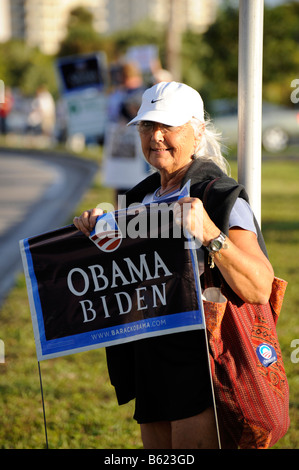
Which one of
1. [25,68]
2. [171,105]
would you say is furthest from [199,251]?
[25,68]

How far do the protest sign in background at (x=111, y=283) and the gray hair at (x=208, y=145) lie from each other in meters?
0.33

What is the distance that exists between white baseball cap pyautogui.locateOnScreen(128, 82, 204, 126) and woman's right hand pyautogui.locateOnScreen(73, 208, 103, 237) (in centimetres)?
36

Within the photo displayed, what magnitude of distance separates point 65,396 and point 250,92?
2.76 metres

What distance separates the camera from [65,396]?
175 inches

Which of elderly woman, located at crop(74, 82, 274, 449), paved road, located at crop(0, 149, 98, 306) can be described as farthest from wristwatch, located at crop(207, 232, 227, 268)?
paved road, located at crop(0, 149, 98, 306)

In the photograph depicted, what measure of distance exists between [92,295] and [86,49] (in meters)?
63.6

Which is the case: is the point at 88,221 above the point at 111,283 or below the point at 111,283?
above

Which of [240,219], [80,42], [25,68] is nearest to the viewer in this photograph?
[240,219]

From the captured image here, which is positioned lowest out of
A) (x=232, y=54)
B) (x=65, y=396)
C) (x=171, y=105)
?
Answer: (x=65, y=396)

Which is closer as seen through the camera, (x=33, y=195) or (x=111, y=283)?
(x=111, y=283)

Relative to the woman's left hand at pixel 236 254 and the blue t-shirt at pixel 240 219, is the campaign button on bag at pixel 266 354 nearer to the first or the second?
the woman's left hand at pixel 236 254

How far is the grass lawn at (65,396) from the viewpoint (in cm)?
386

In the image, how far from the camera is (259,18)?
249 centimetres

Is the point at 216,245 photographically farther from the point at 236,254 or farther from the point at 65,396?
the point at 65,396
